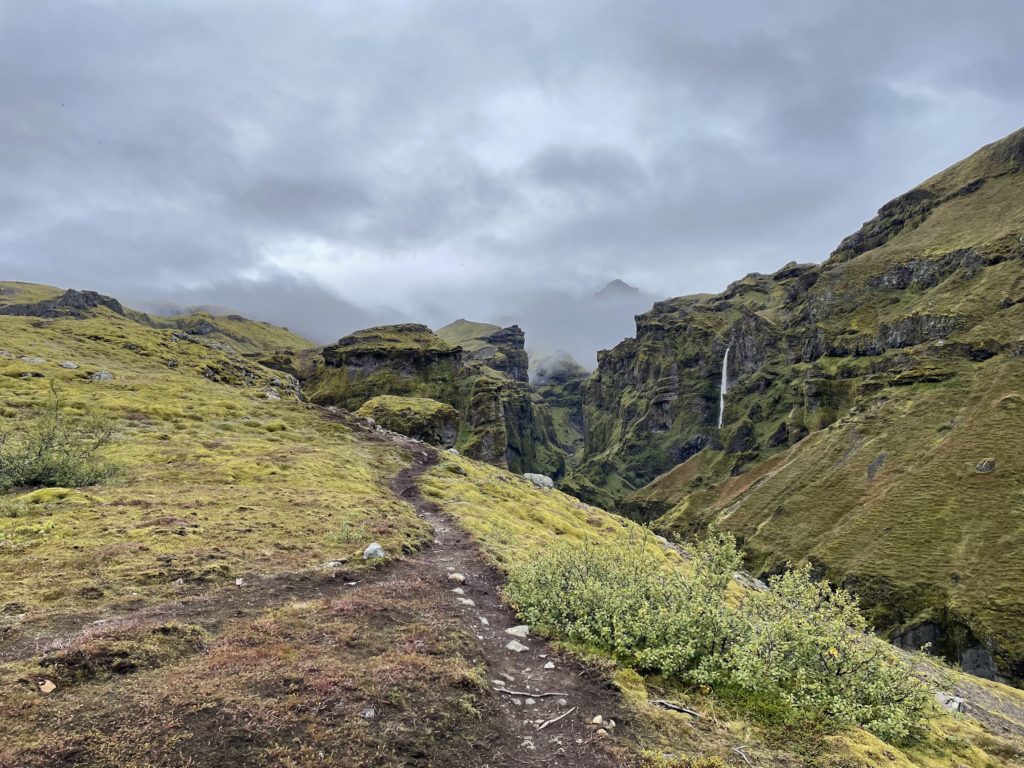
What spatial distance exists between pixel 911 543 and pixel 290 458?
139004 mm

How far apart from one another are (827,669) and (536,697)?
317 inches

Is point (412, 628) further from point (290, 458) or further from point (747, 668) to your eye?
point (290, 458)

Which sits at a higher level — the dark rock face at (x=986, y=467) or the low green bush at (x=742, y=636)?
the dark rock face at (x=986, y=467)

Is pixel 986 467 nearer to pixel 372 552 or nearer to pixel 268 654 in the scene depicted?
pixel 372 552

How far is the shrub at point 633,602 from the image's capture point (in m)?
15.1

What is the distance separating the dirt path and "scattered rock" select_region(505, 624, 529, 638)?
0.19 metres

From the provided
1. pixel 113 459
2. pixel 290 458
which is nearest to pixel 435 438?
pixel 290 458

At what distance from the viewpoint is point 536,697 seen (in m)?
13.7

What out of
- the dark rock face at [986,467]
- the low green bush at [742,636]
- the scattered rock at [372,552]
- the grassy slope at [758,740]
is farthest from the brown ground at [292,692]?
the dark rock face at [986,467]

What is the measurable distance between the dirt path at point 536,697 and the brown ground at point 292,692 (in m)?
0.05

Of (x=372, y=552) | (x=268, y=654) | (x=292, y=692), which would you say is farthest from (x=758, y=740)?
(x=372, y=552)

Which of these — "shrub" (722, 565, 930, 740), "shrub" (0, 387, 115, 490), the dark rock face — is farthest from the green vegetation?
the dark rock face

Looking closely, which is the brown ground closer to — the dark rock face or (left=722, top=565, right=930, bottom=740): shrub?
(left=722, top=565, right=930, bottom=740): shrub

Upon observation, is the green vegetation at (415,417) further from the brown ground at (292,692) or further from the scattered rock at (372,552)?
the brown ground at (292,692)
